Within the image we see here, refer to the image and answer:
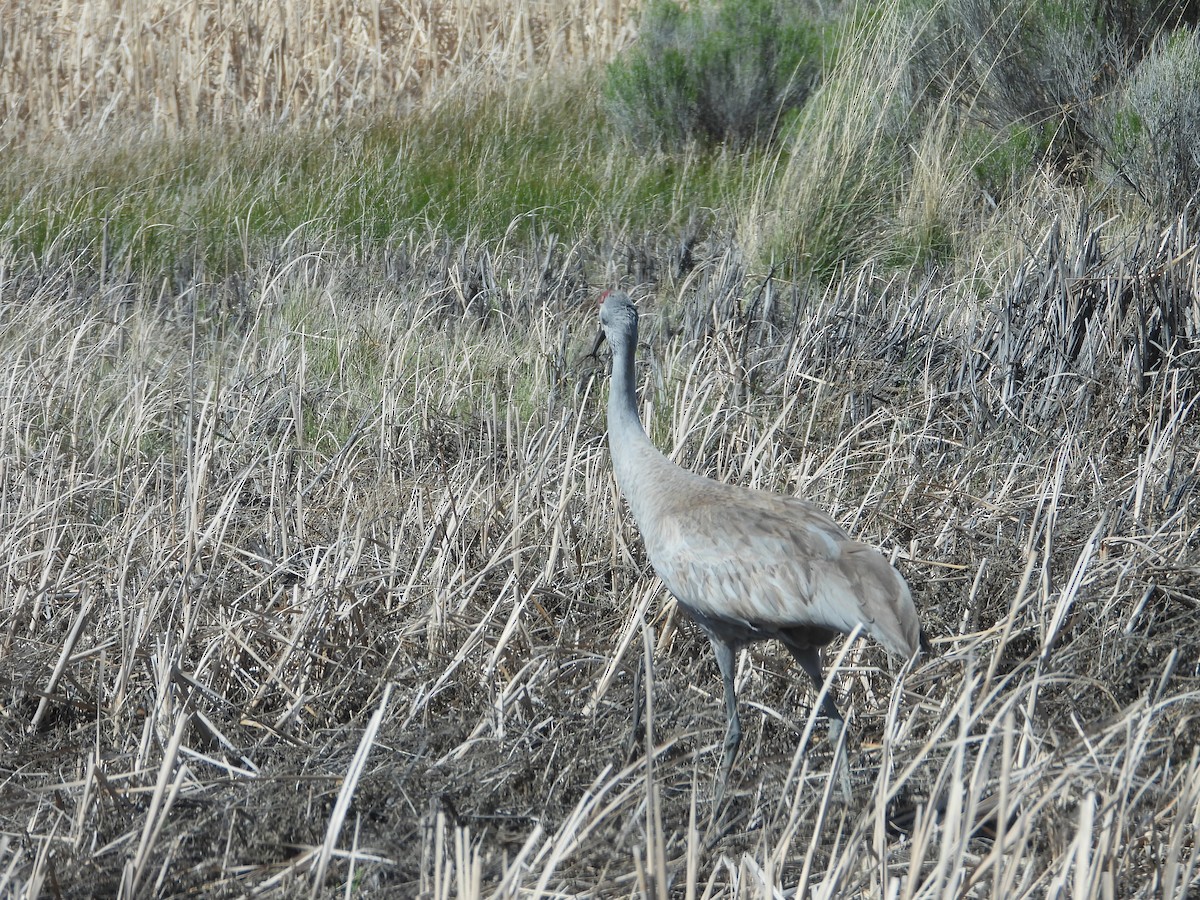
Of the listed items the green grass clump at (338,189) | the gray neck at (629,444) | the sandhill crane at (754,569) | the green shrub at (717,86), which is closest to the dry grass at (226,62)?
the green grass clump at (338,189)

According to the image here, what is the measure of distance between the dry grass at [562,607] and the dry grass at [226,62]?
13.4 feet

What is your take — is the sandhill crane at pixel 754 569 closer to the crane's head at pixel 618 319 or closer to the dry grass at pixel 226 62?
the crane's head at pixel 618 319

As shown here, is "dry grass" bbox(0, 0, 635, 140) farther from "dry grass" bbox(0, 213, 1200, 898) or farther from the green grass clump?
"dry grass" bbox(0, 213, 1200, 898)

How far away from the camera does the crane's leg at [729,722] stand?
283 centimetres

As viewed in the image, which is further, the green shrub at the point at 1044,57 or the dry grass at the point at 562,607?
the green shrub at the point at 1044,57

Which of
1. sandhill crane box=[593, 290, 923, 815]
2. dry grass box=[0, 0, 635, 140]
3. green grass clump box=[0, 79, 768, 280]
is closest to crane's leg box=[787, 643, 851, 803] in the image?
sandhill crane box=[593, 290, 923, 815]

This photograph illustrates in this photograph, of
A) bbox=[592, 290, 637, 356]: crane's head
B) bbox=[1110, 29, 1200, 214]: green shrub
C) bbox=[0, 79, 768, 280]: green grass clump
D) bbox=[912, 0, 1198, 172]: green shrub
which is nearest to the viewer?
bbox=[592, 290, 637, 356]: crane's head

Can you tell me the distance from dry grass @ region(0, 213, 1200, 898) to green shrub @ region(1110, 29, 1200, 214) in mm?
1497

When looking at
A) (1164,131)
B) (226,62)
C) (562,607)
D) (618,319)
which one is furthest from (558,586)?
(226,62)

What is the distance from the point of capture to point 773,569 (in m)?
2.93

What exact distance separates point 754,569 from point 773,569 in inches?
1.6

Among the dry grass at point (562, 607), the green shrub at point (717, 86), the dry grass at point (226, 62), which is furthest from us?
the dry grass at point (226, 62)

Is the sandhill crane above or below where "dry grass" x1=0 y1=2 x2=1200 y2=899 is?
above

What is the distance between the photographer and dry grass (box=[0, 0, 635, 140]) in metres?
9.38
